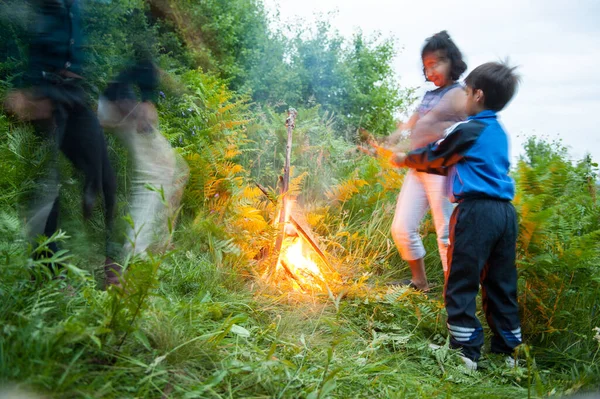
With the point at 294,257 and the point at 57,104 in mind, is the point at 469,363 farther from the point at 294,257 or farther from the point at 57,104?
the point at 57,104

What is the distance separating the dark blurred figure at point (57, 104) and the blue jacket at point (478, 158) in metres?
2.14

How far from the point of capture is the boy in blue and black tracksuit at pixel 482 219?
2.61 metres

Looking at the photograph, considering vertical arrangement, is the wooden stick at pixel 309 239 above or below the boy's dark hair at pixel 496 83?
below

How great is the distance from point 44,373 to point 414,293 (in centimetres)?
254

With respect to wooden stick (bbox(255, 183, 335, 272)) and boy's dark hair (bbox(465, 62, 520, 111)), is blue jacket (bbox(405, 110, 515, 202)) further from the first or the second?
wooden stick (bbox(255, 183, 335, 272))

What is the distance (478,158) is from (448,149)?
18 centimetres

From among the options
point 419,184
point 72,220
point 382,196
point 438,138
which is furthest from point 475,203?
point 72,220

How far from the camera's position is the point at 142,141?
296 centimetres

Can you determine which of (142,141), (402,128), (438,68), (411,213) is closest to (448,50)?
(438,68)

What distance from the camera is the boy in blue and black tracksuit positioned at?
2611 mm

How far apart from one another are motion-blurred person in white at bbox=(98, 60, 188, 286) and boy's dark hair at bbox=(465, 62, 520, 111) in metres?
2.06

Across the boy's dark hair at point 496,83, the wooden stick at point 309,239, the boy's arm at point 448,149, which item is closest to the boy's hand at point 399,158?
the boy's arm at point 448,149

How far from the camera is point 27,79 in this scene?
2506 mm

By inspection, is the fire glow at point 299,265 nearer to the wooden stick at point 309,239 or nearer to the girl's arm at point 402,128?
the wooden stick at point 309,239
